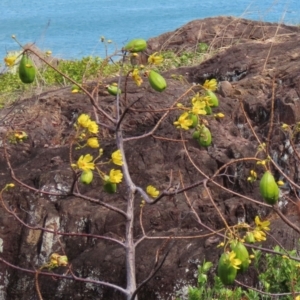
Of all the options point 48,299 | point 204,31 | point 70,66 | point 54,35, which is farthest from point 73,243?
point 54,35

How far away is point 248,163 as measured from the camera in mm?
4434

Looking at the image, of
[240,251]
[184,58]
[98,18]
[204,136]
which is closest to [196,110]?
[204,136]

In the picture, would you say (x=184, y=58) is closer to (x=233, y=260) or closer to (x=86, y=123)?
(x=86, y=123)

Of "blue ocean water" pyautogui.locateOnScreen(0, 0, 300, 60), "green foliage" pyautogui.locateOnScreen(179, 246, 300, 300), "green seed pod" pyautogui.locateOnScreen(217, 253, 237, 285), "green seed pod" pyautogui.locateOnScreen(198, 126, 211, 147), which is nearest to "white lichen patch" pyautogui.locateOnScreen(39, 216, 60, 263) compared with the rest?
"green foliage" pyautogui.locateOnScreen(179, 246, 300, 300)

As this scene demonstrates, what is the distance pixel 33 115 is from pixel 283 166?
→ 2068 millimetres

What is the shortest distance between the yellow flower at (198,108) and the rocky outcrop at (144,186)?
73 cm

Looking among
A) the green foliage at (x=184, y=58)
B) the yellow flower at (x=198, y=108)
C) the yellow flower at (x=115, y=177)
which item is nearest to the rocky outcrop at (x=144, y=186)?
the yellow flower at (x=198, y=108)

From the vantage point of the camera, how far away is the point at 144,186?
4543 mm

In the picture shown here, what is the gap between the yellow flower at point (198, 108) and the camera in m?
2.69

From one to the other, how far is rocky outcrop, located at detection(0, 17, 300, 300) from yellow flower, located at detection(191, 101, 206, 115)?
2.38 feet

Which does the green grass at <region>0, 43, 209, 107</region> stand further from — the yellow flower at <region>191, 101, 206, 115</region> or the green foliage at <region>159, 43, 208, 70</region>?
the yellow flower at <region>191, 101, 206, 115</region>

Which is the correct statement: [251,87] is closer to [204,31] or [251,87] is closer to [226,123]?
[226,123]

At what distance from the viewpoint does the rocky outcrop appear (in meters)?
3.98

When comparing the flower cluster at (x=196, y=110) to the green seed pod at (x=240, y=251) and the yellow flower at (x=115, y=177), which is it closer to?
the yellow flower at (x=115, y=177)
